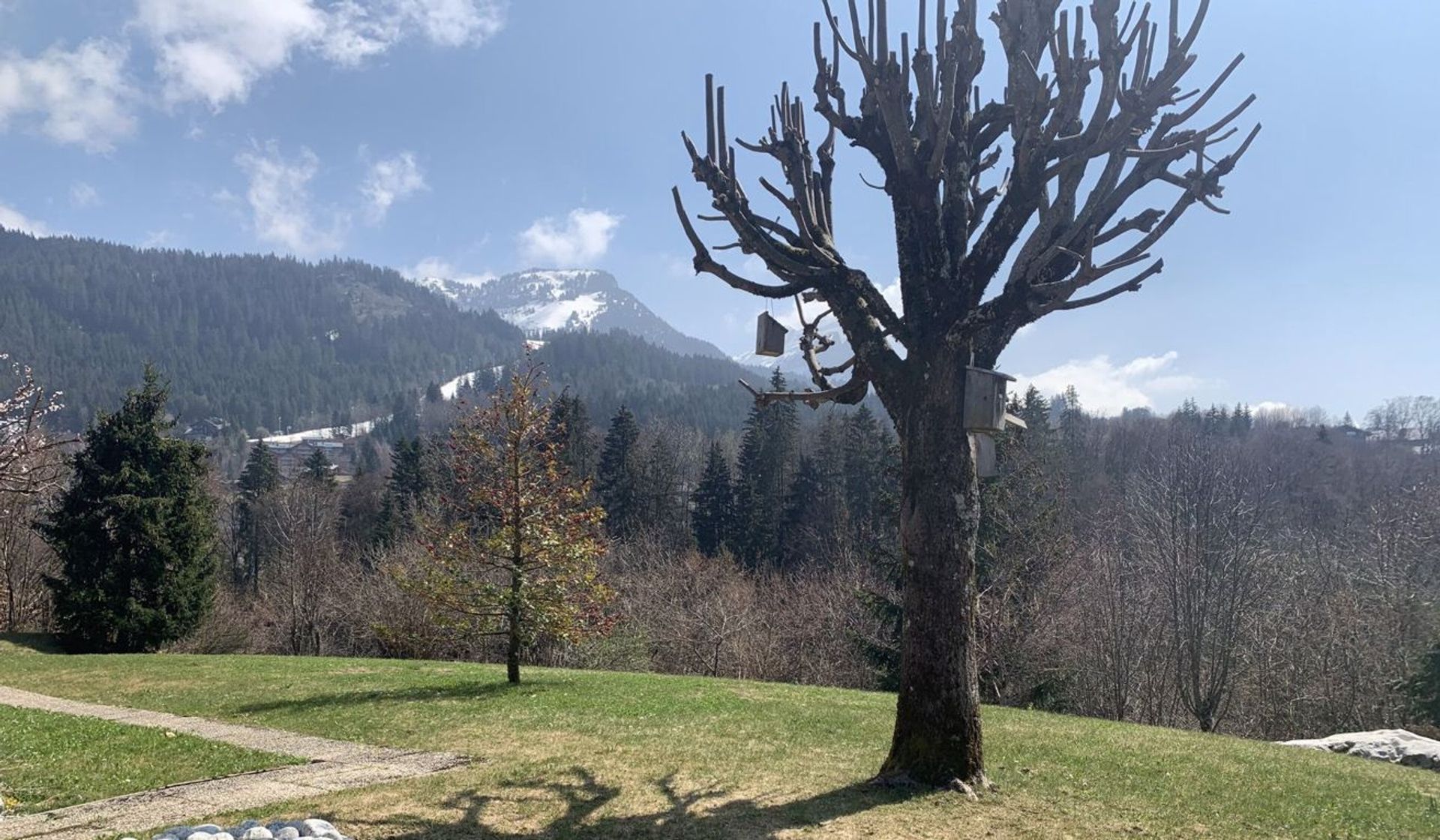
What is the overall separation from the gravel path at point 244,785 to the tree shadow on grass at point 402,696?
1631 mm

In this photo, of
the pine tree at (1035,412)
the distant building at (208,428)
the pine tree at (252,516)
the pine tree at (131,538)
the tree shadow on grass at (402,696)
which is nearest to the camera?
the tree shadow on grass at (402,696)

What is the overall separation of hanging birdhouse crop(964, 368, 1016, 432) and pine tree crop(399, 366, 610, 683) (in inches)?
424

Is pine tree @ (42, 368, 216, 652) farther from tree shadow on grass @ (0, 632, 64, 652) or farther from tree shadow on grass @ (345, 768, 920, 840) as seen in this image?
tree shadow on grass @ (345, 768, 920, 840)

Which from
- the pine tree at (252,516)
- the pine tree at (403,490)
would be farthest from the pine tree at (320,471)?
the pine tree at (403,490)

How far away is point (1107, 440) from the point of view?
264ft

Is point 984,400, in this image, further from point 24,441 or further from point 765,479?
point 765,479

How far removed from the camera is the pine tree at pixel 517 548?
56.5 ft

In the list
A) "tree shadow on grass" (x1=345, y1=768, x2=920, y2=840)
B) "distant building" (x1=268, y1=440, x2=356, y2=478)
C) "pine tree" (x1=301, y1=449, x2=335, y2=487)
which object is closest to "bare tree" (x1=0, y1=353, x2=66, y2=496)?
"tree shadow on grass" (x1=345, y1=768, x2=920, y2=840)

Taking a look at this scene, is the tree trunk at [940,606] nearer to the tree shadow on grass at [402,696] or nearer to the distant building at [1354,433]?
the tree shadow on grass at [402,696]

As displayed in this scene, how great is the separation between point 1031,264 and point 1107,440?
260ft

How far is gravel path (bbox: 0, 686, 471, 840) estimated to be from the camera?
24.6 feet

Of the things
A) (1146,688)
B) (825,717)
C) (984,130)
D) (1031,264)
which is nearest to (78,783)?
(825,717)

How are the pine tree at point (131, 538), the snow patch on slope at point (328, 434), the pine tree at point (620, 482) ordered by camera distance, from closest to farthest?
1. the pine tree at point (131, 538)
2. the pine tree at point (620, 482)
3. the snow patch on slope at point (328, 434)

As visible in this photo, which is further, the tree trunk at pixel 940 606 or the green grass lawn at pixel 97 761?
the green grass lawn at pixel 97 761
